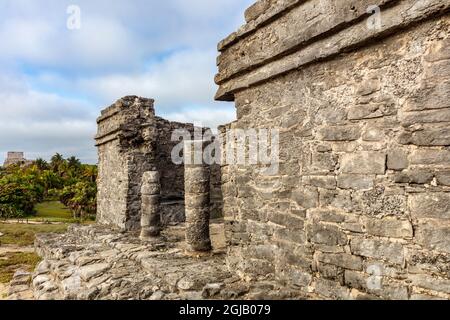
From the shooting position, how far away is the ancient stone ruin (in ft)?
9.39

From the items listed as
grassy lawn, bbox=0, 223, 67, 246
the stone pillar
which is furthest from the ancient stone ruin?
grassy lawn, bbox=0, 223, 67, 246

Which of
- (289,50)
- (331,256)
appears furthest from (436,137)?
(289,50)

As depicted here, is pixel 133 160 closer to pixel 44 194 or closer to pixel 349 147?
pixel 349 147

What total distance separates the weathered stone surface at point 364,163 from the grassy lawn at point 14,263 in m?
7.72

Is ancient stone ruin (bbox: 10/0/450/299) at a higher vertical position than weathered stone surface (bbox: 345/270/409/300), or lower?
higher

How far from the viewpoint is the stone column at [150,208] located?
8.21 metres

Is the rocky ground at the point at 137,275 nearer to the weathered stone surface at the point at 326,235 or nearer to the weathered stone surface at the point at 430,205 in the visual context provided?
the weathered stone surface at the point at 326,235

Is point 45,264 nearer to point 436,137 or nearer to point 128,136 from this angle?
point 128,136

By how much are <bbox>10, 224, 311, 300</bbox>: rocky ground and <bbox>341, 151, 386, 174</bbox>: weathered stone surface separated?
5.04 feet

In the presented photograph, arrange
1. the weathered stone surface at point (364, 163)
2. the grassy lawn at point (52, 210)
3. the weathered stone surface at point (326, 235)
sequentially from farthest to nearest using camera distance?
the grassy lawn at point (52, 210) → the weathered stone surface at point (326, 235) → the weathered stone surface at point (364, 163)

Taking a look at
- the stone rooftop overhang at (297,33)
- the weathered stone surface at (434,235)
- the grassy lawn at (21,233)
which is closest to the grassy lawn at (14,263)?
the grassy lawn at (21,233)

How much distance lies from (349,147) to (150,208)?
231 inches

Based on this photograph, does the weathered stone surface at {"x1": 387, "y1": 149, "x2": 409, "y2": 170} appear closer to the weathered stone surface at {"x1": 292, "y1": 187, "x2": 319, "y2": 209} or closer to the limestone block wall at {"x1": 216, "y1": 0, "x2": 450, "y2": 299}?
the limestone block wall at {"x1": 216, "y1": 0, "x2": 450, "y2": 299}

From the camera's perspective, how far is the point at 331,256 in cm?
360
